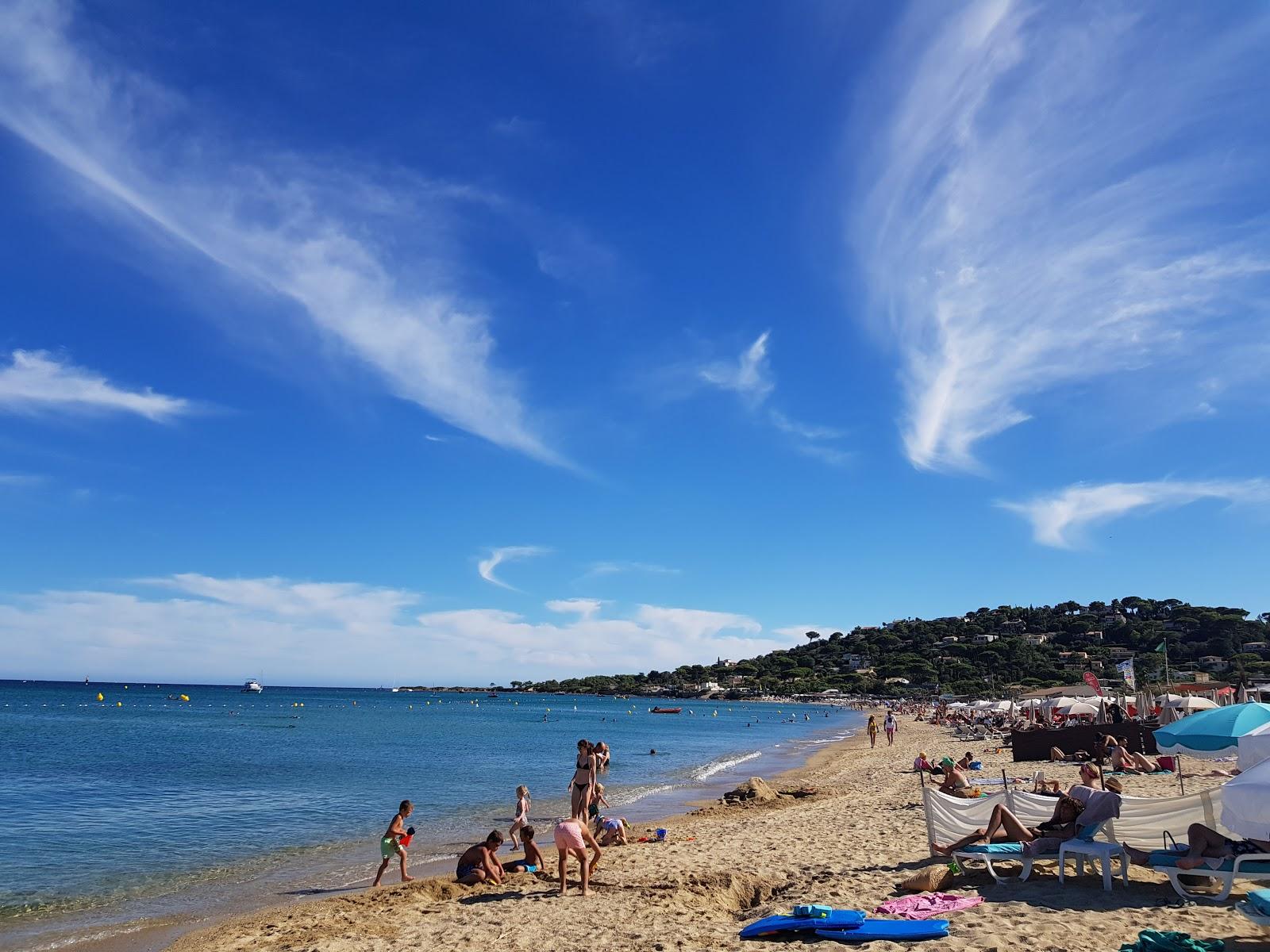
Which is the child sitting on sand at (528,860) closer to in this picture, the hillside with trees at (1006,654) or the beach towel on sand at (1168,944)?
the beach towel on sand at (1168,944)

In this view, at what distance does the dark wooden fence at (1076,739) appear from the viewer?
19.6 meters

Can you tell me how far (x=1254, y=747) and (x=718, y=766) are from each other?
88.8ft

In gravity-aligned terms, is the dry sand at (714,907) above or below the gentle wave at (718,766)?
above

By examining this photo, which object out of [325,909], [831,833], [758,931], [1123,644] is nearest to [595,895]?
[758,931]

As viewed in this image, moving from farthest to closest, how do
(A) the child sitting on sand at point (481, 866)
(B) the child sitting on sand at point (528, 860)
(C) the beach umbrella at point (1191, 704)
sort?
→ (C) the beach umbrella at point (1191, 704) → (B) the child sitting on sand at point (528, 860) → (A) the child sitting on sand at point (481, 866)

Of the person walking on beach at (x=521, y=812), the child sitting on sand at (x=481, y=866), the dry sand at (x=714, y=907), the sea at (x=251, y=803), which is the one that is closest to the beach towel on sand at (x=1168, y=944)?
the dry sand at (x=714, y=907)

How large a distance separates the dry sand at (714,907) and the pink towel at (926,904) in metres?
0.16

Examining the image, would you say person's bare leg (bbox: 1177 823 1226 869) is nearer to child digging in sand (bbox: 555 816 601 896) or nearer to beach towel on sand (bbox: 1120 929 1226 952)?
beach towel on sand (bbox: 1120 929 1226 952)

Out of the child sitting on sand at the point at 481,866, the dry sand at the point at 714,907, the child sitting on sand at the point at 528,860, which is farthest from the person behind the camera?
the child sitting on sand at the point at 528,860

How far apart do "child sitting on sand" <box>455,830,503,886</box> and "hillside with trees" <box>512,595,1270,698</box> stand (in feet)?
205

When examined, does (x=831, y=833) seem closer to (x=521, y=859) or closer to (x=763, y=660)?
(x=521, y=859)

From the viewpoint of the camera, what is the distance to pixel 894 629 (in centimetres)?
19688

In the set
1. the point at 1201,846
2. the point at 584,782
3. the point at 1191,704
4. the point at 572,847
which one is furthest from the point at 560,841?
the point at 1191,704

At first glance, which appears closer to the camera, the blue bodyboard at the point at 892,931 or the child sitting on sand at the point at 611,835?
the blue bodyboard at the point at 892,931
